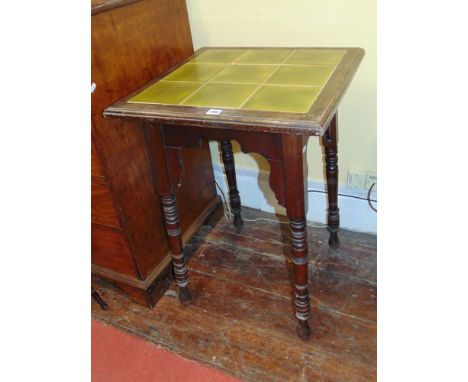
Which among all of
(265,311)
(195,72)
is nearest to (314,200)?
(265,311)

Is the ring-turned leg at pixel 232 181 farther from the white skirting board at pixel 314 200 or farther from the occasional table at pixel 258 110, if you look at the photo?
the occasional table at pixel 258 110

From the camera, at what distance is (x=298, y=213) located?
3.42ft

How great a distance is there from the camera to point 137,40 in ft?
3.90

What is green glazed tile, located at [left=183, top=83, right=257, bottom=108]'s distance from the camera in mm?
982

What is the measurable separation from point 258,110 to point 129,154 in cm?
49

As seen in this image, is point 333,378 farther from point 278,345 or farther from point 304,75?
point 304,75

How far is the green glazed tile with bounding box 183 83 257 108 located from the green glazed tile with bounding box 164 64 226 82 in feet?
0.29

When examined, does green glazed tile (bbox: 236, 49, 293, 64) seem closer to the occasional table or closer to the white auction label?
the occasional table

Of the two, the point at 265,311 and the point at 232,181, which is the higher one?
the point at 232,181

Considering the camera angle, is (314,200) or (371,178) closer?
(371,178)

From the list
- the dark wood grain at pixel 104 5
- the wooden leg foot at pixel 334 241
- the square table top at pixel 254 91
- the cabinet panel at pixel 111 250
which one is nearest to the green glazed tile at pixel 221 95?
the square table top at pixel 254 91

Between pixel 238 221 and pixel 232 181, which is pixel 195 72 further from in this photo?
pixel 238 221

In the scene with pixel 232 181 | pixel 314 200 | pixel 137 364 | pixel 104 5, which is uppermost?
pixel 104 5

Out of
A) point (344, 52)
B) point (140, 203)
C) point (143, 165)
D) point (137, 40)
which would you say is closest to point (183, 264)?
point (140, 203)
